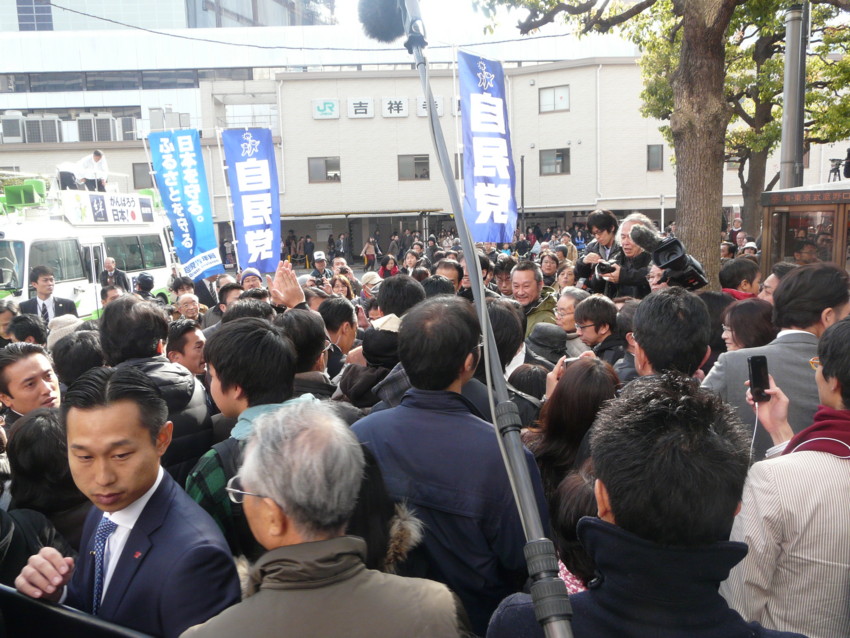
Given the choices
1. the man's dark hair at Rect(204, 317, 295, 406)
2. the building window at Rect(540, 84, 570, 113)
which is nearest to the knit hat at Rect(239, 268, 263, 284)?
the man's dark hair at Rect(204, 317, 295, 406)

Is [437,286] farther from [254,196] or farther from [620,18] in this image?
[620,18]

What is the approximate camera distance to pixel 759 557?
6.13 feet

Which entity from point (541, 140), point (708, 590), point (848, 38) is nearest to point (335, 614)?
point (708, 590)

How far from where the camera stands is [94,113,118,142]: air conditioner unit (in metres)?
29.5

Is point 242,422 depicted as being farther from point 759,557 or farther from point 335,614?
point 759,557

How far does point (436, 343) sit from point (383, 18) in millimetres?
980

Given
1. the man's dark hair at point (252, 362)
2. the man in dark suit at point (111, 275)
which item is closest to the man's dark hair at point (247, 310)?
the man's dark hair at point (252, 362)

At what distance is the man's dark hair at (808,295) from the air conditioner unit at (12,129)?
31527mm

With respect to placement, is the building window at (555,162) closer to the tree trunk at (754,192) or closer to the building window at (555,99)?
the building window at (555,99)

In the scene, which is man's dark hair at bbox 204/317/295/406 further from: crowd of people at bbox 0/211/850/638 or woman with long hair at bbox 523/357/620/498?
woman with long hair at bbox 523/357/620/498

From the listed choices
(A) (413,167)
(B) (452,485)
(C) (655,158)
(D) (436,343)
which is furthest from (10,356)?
(C) (655,158)

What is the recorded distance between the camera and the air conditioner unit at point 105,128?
29516 mm

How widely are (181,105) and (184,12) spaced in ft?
18.6

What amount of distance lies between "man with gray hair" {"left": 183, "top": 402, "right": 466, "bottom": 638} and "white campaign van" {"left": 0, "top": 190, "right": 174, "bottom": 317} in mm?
9761
